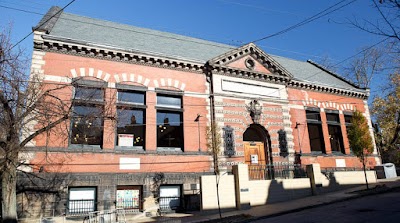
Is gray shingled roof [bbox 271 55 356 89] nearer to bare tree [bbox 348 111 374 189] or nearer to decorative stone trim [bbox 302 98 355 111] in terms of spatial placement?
decorative stone trim [bbox 302 98 355 111]

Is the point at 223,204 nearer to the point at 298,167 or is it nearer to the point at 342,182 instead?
the point at 298,167

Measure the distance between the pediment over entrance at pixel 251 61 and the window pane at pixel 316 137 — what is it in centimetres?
496

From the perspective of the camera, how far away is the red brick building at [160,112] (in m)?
15.1

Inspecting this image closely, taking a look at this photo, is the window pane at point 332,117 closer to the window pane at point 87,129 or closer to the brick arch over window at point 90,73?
the brick arch over window at point 90,73

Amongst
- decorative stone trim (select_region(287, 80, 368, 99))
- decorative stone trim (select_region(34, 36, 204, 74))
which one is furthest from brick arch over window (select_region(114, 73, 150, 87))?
decorative stone trim (select_region(287, 80, 368, 99))

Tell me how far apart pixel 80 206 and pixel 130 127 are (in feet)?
16.2

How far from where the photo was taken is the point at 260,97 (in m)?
21.2

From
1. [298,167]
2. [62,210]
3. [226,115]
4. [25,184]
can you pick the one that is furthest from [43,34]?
[298,167]

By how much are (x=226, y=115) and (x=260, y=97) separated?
3347mm

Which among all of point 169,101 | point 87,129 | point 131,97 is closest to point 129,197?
point 87,129

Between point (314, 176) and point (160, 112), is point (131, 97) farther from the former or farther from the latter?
point (314, 176)

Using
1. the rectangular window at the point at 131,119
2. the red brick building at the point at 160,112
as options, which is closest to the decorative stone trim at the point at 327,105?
the red brick building at the point at 160,112

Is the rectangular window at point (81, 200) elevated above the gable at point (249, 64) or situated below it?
below

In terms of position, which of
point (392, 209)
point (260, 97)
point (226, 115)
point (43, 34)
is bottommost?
point (392, 209)
